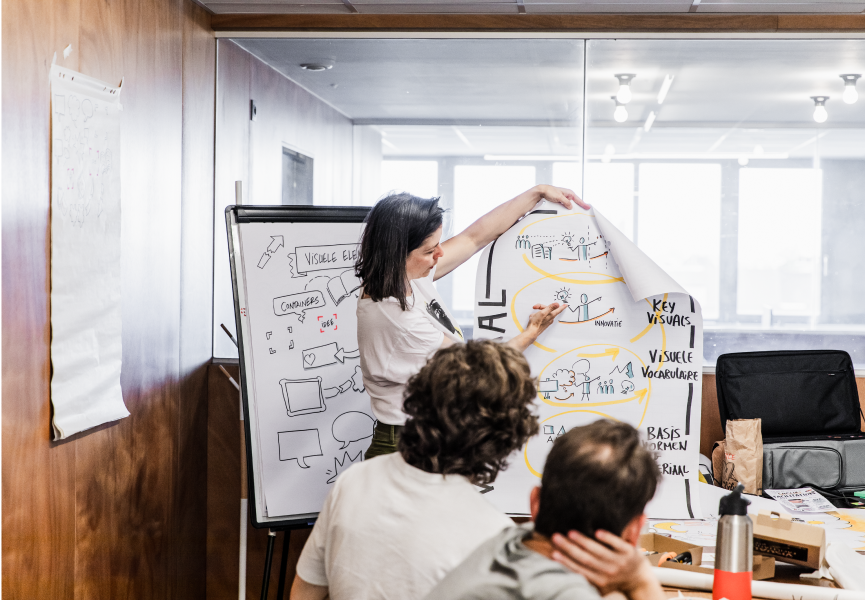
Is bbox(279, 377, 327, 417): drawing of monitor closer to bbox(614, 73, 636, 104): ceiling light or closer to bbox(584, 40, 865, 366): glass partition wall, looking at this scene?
bbox(584, 40, 865, 366): glass partition wall

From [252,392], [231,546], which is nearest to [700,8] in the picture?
[252,392]

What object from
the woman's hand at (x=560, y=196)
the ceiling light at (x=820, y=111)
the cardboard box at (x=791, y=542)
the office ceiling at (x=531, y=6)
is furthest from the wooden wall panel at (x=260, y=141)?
the cardboard box at (x=791, y=542)

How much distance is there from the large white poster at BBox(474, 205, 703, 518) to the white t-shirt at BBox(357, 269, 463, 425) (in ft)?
0.90

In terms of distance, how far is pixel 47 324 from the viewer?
77.3 inches

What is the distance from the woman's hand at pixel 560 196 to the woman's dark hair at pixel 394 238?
0.46 m

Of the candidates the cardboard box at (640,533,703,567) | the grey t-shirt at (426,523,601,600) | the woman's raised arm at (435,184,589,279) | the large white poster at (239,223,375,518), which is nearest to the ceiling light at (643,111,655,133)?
the woman's raised arm at (435,184,589,279)

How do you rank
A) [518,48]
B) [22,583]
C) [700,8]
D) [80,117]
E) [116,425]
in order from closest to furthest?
[22,583], [80,117], [116,425], [700,8], [518,48]

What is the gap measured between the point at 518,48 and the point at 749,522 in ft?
7.25

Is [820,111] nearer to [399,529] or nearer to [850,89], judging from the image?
[850,89]

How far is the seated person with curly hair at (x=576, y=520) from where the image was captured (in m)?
0.93

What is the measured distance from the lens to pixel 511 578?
92 centimetres

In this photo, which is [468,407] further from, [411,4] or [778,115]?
[778,115]

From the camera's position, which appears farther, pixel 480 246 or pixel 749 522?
pixel 480 246

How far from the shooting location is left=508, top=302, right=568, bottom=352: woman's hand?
7.43ft
